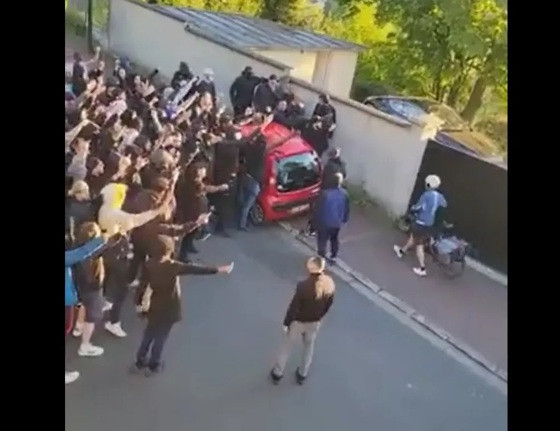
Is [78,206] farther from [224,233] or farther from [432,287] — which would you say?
[432,287]

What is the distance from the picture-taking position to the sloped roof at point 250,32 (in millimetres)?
1896

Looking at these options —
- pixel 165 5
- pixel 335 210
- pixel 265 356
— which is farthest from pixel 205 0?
pixel 265 356

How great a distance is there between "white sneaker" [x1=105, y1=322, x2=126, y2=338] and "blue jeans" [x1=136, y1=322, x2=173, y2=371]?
5cm

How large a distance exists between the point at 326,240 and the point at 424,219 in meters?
0.23

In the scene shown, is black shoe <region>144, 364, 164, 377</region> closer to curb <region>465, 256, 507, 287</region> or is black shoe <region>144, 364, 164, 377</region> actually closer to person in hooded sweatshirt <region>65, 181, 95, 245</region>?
person in hooded sweatshirt <region>65, 181, 95, 245</region>

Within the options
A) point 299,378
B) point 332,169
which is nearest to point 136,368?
point 299,378

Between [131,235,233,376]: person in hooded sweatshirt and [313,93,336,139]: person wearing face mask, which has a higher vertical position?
[313,93,336,139]: person wearing face mask

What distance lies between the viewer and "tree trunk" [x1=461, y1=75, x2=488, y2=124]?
1.84 meters

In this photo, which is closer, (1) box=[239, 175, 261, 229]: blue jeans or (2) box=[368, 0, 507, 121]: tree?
(2) box=[368, 0, 507, 121]: tree

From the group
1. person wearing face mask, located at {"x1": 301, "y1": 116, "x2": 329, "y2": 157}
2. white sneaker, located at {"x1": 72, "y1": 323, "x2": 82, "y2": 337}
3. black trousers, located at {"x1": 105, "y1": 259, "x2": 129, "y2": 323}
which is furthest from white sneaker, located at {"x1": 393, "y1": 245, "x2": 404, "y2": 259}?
white sneaker, located at {"x1": 72, "y1": 323, "x2": 82, "y2": 337}

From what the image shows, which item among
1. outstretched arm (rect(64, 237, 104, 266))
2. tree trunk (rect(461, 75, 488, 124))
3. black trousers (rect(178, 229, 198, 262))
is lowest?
outstretched arm (rect(64, 237, 104, 266))

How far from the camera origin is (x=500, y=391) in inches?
73.3

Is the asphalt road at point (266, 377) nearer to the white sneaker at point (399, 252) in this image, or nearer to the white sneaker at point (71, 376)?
the white sneaker at point (71, 376)
